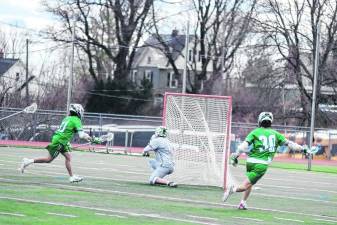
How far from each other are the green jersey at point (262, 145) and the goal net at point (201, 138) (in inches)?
199

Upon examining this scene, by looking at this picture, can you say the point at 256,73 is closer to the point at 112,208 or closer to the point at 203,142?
the point at 203,142

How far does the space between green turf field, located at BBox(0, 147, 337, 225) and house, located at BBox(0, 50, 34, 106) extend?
3558 cm

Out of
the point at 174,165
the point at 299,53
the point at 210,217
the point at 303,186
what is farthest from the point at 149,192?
the point at 299,53

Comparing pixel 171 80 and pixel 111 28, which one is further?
pixel 171 80

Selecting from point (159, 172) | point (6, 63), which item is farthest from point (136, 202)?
point (6, 63)

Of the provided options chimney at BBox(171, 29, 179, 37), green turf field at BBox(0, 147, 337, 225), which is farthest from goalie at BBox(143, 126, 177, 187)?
chimney at BBox(171, 29, 179, 37)

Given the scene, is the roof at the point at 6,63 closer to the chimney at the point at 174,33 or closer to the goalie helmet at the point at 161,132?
the chimney at the point at 174,33

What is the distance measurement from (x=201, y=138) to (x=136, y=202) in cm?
608

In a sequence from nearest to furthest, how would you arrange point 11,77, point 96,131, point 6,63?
point 96,131, point 11,77, point 6,63

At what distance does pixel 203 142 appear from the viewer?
21.7 m

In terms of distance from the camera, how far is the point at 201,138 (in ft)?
71.3

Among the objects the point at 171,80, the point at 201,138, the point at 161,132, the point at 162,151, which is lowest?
the point at 162,151

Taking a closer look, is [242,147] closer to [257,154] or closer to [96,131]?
[257,154]

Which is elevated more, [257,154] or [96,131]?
[257,154]
